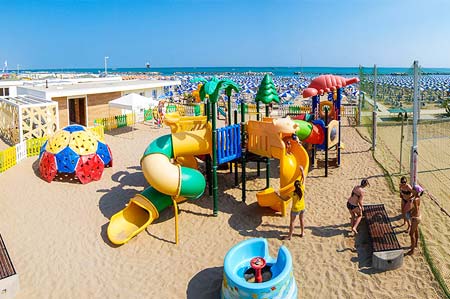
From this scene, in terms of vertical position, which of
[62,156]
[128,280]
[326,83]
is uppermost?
[326,83]

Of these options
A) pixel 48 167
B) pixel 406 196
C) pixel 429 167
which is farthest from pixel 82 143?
pixel 429 167

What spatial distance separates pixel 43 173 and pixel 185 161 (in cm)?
502

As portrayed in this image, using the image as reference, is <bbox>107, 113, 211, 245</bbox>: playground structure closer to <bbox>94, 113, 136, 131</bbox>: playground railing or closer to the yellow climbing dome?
the yellow climbing dome

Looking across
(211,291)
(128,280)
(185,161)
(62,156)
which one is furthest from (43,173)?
(211,291)

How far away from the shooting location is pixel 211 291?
24.0ft

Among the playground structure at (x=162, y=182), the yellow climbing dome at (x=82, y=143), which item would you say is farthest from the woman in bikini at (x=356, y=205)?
the yellow climbing dome at (x=82, y=143)

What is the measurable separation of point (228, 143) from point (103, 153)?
581cm

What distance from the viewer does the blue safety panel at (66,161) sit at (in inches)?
507

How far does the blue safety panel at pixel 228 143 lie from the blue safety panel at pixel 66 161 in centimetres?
532

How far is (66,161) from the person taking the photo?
42.3 feet

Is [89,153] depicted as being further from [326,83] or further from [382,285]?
[382,285]

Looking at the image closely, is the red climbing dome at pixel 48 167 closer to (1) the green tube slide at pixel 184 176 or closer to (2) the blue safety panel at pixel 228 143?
(1) the green tube slide at pixel 184 176

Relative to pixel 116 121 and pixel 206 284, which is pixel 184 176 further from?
pixel 116 121

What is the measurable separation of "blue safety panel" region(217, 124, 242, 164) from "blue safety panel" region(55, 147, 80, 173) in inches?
209
